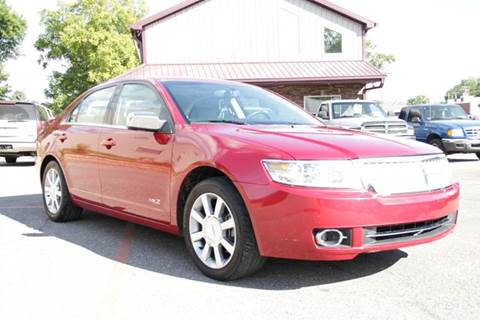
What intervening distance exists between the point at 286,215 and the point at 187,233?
101cm

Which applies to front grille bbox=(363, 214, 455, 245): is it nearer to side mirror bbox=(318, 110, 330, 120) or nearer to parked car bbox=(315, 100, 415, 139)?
parked car bbox=(315, 100, 415, 139)

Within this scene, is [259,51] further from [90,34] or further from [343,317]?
[90,34]

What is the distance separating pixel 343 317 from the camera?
3.07 metres

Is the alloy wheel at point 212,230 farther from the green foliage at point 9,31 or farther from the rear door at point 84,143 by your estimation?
the green foliage at point 9,31

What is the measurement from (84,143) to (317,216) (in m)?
3.00

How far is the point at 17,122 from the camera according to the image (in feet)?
47.1

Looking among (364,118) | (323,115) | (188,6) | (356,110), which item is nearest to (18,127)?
(323,115)

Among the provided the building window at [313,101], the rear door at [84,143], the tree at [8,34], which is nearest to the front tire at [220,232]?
the rear door at [84,143]

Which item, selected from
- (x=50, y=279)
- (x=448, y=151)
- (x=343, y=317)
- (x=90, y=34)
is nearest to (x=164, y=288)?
(x=50, y=279)

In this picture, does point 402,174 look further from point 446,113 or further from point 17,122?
point 17,122

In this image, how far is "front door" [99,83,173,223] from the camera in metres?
4.26

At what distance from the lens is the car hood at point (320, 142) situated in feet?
11.2

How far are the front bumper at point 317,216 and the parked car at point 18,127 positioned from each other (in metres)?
12.0

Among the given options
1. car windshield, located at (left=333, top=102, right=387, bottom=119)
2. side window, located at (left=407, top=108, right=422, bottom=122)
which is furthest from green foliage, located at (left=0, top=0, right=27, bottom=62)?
side window, located at (left=407, top=108, right=422, bottom=122)
